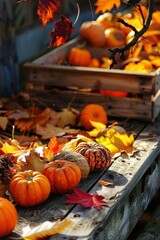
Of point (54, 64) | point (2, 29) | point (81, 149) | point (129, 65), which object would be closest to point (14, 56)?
point (2, 29)

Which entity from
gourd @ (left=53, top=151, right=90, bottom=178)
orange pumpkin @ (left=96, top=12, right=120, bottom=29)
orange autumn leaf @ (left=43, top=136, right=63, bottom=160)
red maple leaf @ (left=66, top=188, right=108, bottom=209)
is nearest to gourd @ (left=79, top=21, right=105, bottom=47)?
orange pumpkin @ (left=96, top=12, right=120, bottom=29)

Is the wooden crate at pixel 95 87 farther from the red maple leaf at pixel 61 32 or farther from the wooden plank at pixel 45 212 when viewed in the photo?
the wooden plank at pixel 45 212

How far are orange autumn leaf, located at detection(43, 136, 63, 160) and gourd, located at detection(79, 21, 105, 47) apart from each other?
5.52 feet

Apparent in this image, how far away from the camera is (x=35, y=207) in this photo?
116 inches

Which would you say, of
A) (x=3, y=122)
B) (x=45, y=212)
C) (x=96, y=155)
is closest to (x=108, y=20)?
(x=3, y=122)

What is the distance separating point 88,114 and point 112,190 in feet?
3.83

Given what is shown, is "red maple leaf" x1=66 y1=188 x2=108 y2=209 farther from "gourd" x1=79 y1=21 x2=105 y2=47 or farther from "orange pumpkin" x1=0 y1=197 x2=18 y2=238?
"gourd" x1=79 y1=21 x2=105 y2=47

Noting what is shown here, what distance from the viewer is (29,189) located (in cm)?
291

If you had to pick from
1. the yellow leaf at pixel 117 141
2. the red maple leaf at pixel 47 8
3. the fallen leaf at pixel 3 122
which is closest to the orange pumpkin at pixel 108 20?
the fallen leaf at pixel 3 122

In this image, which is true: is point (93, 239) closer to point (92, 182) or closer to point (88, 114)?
point (92, 182)

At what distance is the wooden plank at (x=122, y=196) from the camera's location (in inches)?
108

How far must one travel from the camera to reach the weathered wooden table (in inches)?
109

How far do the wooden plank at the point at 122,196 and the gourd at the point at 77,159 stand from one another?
95 millimetres

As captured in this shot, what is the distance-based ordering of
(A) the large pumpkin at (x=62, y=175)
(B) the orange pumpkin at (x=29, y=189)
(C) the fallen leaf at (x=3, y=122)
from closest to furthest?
1. (B) the orange pumpkin at (x=29, y=189)
2. (A) the large pumpkin at (x=62, y=175)
3. (C) the fallen leaf at (x=3, y=122)
